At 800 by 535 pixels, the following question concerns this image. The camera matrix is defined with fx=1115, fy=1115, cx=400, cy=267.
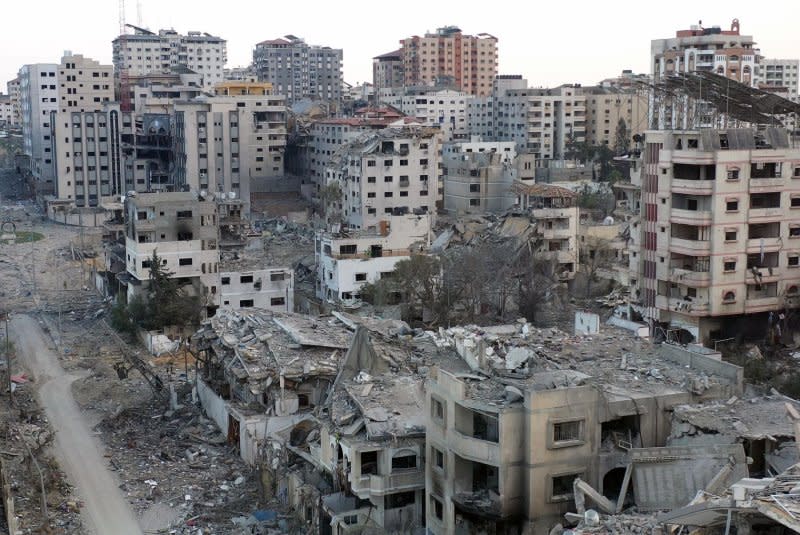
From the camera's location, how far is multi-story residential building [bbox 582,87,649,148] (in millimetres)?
77125

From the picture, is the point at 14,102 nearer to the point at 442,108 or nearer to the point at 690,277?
the point at 442,108

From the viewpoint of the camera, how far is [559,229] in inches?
1624

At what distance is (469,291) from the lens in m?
35.2

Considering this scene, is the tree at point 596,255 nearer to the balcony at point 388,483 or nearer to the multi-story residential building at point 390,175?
the multi-story residential building at point 390,175

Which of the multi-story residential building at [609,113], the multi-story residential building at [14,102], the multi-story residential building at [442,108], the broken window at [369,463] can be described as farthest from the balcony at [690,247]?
the multi-story residential building at [14,102]

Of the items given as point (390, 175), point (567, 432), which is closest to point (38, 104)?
point (390, 175)

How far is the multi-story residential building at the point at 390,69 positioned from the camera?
4316 inches

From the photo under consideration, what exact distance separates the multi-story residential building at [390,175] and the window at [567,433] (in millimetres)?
37162

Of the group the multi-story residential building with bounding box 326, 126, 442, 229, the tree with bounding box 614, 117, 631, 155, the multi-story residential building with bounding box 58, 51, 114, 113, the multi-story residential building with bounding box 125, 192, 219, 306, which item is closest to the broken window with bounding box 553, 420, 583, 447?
the multi-story residential building with bounding box 125, 192, 219, 306

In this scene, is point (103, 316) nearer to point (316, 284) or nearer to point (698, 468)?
point (316, 284)

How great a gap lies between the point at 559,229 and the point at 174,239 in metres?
14.1

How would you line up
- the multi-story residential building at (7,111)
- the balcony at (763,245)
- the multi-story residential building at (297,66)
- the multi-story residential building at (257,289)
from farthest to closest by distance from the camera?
the multi-story residential building at (7,111)
the multi-story residential building at (297,66)
the multi-story residential building at (257,289)
the balcony at (763,245)

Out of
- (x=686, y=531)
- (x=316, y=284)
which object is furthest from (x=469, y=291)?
(x=686, y=531)

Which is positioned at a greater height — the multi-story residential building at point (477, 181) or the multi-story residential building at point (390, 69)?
the multi-story residential building at point (390, 69)
